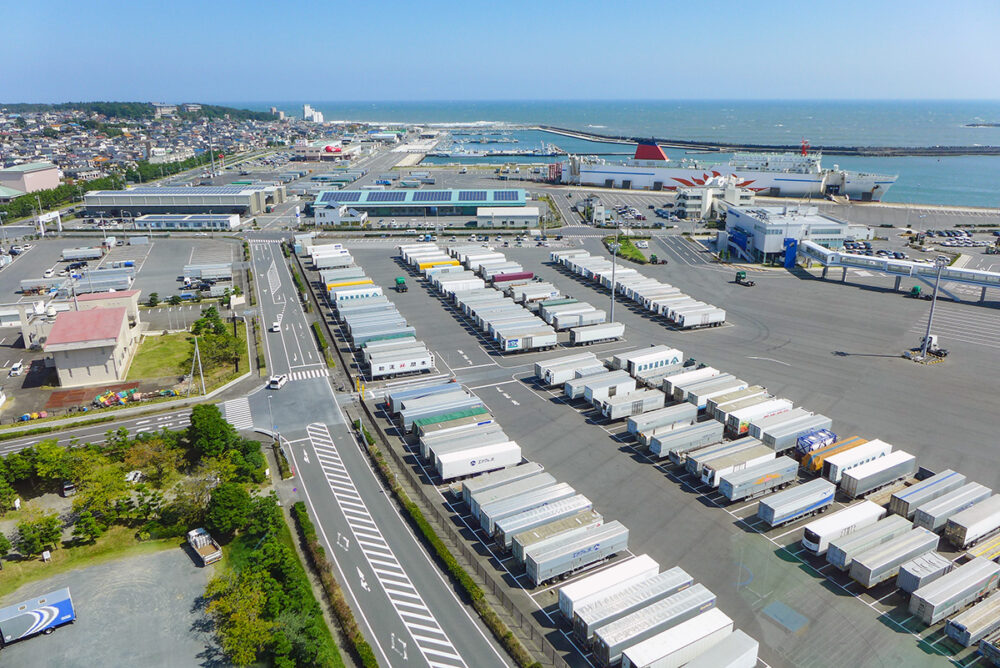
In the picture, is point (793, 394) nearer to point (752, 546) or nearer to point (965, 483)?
point (965, 483)

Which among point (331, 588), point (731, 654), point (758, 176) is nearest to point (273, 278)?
point (331, 588)

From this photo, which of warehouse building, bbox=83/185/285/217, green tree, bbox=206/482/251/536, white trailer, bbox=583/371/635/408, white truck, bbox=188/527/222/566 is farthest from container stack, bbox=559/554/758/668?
warehouse building, bbox=83/185/285/217

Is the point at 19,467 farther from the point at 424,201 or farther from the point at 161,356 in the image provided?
the point at 424,201

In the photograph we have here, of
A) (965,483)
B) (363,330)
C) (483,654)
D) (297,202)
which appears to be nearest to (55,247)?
(297,202)

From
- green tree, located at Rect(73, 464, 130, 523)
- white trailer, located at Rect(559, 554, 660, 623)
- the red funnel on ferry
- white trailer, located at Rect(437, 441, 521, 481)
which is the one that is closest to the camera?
white trailer, located at Rect(559, 554, 660, 623)

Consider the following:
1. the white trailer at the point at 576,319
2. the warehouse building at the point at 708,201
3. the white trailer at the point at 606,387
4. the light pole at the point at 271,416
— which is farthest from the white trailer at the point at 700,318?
the warehouse building at the point at 708,201

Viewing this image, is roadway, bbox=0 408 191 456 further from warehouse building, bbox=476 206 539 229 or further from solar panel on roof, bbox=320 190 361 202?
solar panel on roof, bbox=320 190 361 202

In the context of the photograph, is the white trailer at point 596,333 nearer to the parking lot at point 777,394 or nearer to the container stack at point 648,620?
the parking lot at point 777,394
